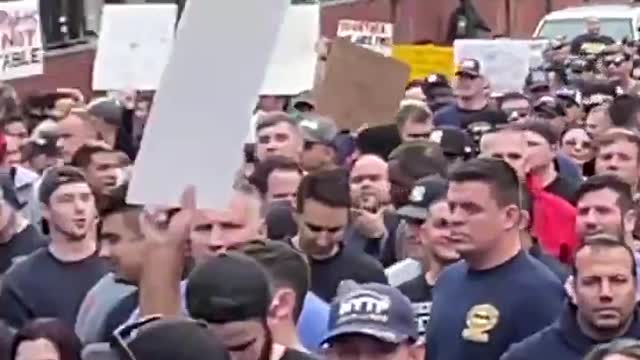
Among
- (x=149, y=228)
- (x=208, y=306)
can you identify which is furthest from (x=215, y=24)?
(x=208, y=306)

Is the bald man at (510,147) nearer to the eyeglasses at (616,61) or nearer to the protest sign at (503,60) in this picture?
the eyeglasses at (616,61)

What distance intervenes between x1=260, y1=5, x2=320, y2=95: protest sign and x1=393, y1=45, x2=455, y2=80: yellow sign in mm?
5306

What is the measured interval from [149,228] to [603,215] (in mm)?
2717

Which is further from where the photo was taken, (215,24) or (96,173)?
(96,173)

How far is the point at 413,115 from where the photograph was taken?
492 inches

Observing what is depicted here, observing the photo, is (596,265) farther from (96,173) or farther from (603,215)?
(96,173)

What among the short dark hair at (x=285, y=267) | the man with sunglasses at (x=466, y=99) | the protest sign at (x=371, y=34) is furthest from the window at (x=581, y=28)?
the short dark hair at (x=285, y=267)

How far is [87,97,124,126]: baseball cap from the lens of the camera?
1261cm

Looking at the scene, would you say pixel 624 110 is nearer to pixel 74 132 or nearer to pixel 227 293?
pixel 74 132

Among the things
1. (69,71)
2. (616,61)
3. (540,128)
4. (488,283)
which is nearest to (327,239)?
(488,283)

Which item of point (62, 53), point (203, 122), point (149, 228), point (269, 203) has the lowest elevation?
point (62, 53)

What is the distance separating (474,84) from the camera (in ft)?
50.5

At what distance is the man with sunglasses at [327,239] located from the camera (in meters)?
8.12

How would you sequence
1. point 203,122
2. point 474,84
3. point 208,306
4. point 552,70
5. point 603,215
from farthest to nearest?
1. point 552,70
2. point 474,84
3. point 603,215
4. point 203,122
5. point 208,306
